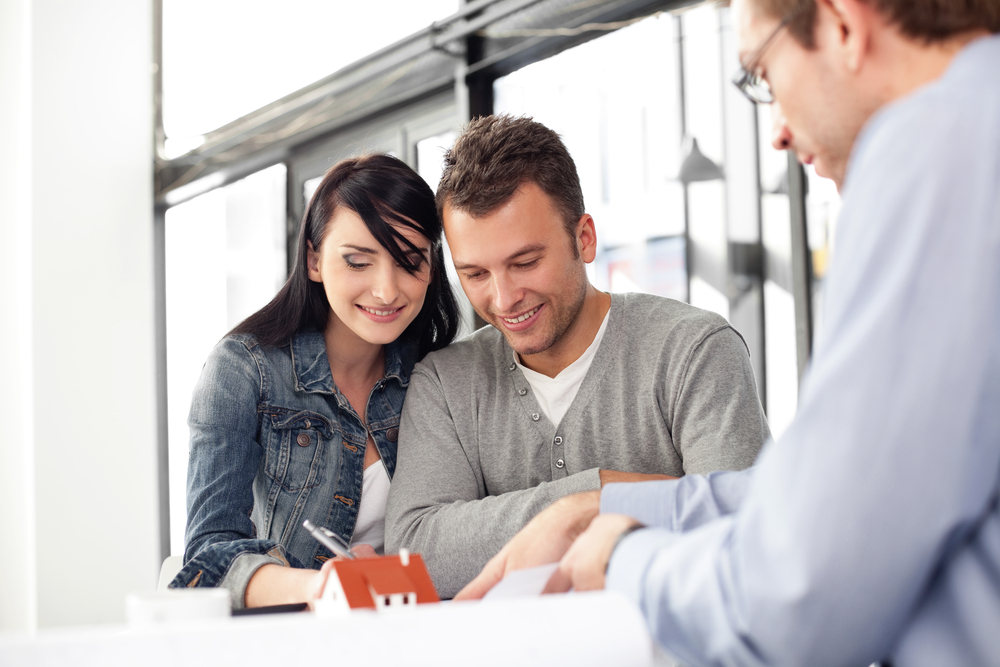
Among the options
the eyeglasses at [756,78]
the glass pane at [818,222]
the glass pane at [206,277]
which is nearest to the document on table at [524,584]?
the eyeglasses at [756,78]

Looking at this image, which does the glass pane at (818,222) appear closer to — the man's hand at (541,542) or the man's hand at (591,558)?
the man's hand at (541,542)

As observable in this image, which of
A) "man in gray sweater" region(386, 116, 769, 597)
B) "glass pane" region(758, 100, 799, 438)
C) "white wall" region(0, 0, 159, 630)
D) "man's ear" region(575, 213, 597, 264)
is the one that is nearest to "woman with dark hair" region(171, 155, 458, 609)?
"man in gray sweater" region(386, 116, 769, 597)

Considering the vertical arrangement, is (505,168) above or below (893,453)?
above

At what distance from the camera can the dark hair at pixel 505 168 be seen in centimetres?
149

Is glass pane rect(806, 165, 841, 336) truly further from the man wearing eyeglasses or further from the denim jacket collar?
the man wearing eyeglasses

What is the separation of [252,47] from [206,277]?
1.18 metres

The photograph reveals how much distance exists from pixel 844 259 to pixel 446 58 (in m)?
2.80

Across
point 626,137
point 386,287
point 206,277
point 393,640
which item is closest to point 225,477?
point 386,287

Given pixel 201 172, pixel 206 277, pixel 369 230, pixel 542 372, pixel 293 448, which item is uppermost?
pixel 201 172

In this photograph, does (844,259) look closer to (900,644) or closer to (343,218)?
(900,644)

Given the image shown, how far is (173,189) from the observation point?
4391 millimetres

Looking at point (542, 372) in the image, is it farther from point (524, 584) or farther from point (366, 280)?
point (524, 584)

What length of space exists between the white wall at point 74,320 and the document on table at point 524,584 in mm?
3744

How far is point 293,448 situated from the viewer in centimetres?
156
